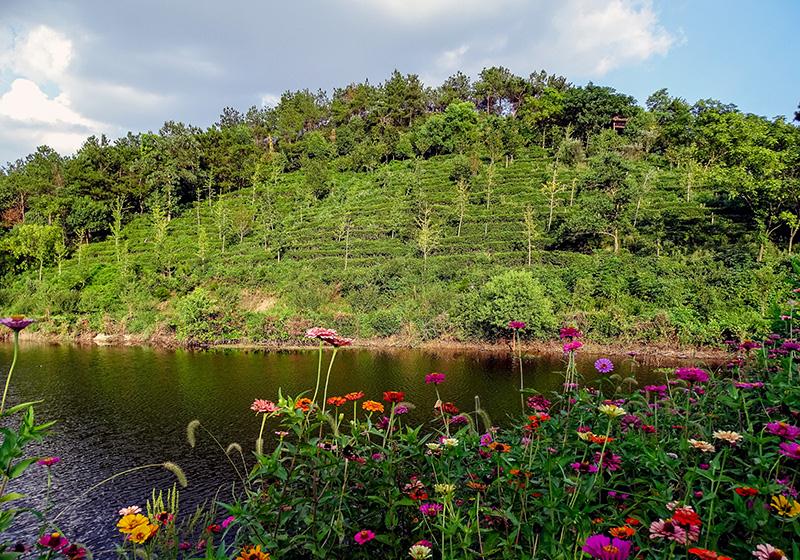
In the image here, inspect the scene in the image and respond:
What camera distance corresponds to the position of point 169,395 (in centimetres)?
1512

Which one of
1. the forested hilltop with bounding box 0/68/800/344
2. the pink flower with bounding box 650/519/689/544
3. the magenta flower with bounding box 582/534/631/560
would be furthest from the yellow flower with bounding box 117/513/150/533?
the forested hilltop with bounding box 0/68/800/344

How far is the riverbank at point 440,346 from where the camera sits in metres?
21.0

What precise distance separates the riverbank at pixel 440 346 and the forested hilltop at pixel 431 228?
0.40m

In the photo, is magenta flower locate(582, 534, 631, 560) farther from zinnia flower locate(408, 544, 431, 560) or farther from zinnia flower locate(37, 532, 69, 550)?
zinnia flower locate(37, 532, 69, 550)

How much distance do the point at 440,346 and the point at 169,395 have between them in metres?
13.3

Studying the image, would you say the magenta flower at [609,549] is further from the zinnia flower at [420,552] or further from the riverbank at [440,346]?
the riverbank at [440,346]

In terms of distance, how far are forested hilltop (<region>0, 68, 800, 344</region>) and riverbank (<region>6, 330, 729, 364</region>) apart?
0.40 meters

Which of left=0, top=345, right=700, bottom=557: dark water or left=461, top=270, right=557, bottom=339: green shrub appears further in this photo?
left=461, top=270, right=557, bottom=339: green shrub

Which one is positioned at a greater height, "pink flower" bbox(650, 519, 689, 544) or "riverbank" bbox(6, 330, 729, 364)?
"pink flower" bbox(650, 519, 689, 544)

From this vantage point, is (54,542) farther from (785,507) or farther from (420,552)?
(785,507)

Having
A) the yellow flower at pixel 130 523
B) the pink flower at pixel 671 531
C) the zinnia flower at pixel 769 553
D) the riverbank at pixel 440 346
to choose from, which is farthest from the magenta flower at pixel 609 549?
the riverbank at pixel 440 346

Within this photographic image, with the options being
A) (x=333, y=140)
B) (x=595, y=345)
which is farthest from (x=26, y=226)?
(x=595, y=345)

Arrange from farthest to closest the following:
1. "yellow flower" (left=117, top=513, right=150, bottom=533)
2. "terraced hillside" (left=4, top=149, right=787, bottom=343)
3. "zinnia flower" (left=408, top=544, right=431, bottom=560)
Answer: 1. "terraced hillside" (left=4, top=149, right=787, bottom=343)
2. "yellow flower" (left=117, top=513, right=150, bottom=533)
3. "zinnia flower" (left=408, top=544, right=431, bottom=560)

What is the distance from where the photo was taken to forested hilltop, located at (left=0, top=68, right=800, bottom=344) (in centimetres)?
2389
